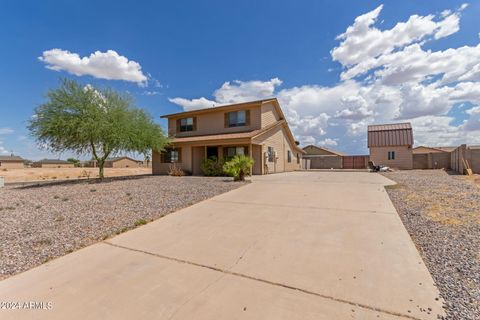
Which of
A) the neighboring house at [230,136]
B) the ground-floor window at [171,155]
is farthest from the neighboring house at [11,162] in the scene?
the neighboring house at [230,136]

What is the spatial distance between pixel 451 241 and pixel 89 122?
15.9 meters

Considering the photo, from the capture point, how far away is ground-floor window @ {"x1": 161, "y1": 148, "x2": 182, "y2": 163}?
64.3 feet

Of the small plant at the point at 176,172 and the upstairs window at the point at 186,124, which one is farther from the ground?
the upstairs window at the point at 186,124

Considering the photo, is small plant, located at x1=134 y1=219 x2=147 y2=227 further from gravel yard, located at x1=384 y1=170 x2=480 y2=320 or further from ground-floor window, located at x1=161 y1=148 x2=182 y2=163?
ground-floor window, located at x1=161 y1=148 x2=182 y2=163

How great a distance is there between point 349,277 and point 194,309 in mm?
1958

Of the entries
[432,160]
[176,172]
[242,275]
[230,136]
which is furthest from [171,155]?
[432,160]

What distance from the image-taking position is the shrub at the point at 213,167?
1692 centimetres

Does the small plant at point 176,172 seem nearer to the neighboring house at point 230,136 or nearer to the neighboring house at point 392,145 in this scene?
the neighboring house at point 230,136

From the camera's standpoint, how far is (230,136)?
1664 centimetres

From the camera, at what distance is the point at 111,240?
180 inches

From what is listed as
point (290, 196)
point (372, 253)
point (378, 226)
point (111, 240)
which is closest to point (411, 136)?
point (290, 196)

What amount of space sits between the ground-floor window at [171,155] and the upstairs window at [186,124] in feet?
7.87

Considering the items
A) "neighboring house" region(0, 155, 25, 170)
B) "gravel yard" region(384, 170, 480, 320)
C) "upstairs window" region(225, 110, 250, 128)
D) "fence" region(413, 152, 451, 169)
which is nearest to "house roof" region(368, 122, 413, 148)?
"fence" region(413, 152, 451, 169)

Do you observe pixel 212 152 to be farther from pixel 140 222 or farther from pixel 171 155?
pixel 140 222
